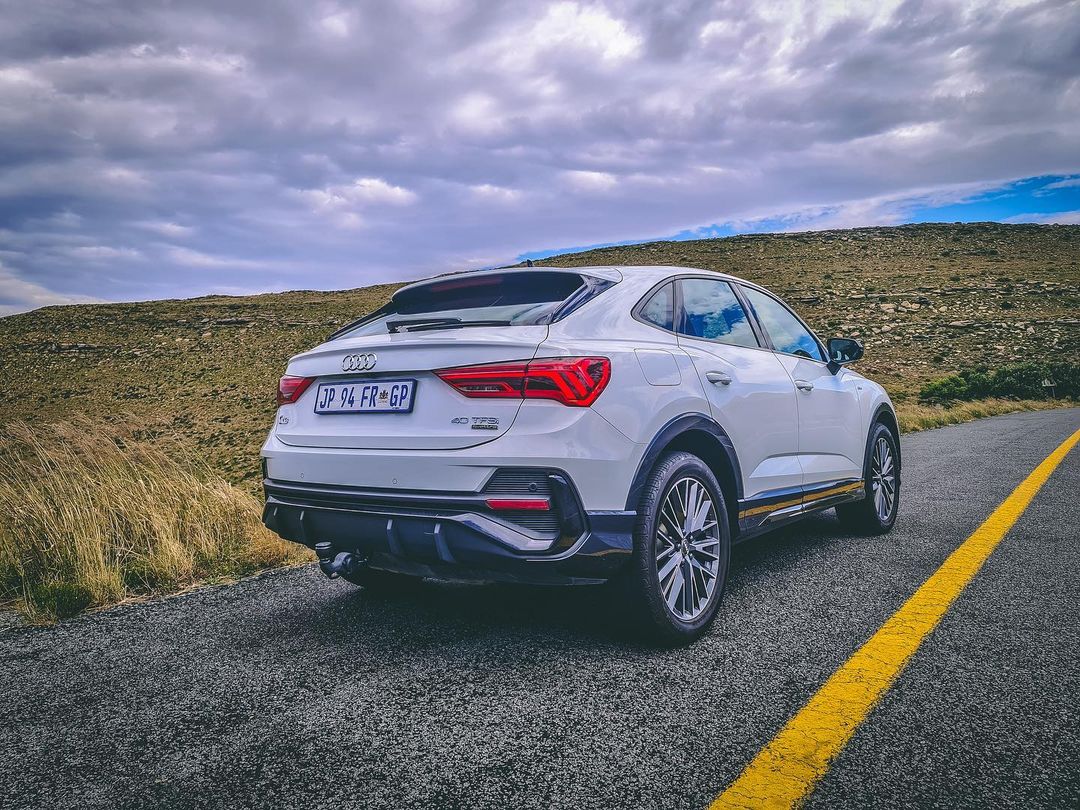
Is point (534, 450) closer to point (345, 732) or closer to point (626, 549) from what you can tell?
point (626, 549)

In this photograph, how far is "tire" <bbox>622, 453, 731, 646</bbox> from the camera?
8.82 ft

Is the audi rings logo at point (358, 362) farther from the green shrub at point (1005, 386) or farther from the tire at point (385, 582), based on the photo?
the green shrub at point (1005, 386)

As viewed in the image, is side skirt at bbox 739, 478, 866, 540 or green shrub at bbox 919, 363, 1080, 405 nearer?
side skirt at bbox 739, 478, 866, 540

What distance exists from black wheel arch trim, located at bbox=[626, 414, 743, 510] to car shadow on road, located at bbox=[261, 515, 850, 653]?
1.39ft

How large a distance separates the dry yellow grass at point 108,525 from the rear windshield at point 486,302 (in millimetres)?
1984

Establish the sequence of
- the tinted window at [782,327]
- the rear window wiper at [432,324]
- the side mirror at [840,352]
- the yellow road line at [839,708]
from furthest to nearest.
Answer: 1. the side mirror at [840,352]
2. the tinted window at [782,327]
3. the rear window wiper at [432,324]
4. the yellow road line at [839,708]

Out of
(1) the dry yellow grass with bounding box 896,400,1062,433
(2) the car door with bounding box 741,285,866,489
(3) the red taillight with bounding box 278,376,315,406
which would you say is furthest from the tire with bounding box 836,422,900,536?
(1) the dry yellow grass with bounding box 896,400,1062,433

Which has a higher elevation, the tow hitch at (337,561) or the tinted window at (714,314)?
the tinted window at (714,314)

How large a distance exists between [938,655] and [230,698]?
2636 millimetres

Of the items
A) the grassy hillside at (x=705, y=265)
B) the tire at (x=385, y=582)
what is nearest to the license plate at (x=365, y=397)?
the tire at (x=385, y=582)

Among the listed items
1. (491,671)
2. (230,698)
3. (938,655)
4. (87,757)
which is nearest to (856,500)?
(938,655)

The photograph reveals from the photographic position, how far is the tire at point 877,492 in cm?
482

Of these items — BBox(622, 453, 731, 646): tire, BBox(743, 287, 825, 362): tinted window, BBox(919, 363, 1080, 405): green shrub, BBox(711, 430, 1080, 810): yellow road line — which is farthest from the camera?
BBox(919, 363, 1080, 405): green shrub

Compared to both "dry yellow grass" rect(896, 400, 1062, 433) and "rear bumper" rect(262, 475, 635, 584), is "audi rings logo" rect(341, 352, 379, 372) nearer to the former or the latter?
"rear bumper" rect(262, 475, 635, 584)
